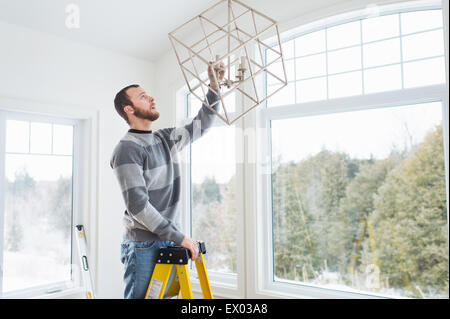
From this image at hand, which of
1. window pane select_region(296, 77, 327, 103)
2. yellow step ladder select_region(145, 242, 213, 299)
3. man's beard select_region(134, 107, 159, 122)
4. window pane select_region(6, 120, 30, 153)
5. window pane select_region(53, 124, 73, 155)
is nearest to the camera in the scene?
yellow step ladder select_region(145, 242, 213, 299)

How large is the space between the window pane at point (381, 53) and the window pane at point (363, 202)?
0.94ft

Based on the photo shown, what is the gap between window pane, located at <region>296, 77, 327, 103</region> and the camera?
2.36 metres

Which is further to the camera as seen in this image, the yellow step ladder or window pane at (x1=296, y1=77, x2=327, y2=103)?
window pane at (x1=296, y1=77, x2=327, y2=103)

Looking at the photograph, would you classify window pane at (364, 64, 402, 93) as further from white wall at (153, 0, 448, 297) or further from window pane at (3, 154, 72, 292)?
window pane at (3, 154, 72, 292)

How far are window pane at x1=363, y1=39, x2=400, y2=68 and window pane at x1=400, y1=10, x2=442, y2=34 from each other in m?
0.09

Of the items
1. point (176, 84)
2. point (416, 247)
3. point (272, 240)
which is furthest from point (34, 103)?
point (416, 247)

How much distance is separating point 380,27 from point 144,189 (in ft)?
5.35

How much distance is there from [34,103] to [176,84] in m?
0.90

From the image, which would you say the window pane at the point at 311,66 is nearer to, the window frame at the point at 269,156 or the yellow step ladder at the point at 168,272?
the window frame at the point at 269,156

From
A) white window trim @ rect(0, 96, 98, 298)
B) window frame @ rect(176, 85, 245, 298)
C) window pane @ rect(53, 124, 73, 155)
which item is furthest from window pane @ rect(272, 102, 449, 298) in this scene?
window pane @ rect(53, 124, 73, 155)

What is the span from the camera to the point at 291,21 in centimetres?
236

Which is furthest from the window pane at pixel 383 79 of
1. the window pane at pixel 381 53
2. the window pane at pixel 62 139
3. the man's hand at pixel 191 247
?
the window pane at pixel 62 139

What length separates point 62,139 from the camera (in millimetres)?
2252
